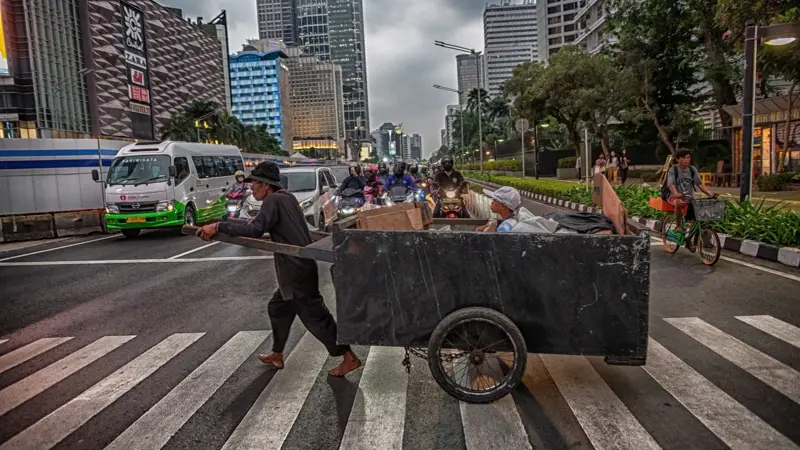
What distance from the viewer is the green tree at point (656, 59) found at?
24359 millimetres

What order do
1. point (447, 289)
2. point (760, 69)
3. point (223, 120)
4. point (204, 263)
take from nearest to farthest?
point (447, 289)
point (204, 263)
point (760, 69)
point (223, 120)

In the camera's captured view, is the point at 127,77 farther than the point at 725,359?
Yes

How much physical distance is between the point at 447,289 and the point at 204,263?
7.63 m

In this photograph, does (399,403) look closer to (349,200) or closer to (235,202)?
(349,200)

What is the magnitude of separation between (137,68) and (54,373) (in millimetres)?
78625

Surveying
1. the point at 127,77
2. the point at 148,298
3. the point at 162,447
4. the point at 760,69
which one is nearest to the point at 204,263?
the point at 148,298

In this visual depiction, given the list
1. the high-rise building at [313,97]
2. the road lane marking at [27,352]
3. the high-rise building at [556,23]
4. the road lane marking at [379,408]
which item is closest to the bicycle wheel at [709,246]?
the road lane marking at [379,408]

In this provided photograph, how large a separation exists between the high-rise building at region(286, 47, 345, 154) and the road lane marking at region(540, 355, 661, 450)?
18595 cm

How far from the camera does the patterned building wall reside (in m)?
65.5

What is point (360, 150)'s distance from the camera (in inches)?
7461

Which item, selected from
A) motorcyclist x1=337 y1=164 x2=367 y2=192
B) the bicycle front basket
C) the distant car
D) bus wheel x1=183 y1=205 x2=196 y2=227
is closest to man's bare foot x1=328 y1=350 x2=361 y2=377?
the bicycle front basket

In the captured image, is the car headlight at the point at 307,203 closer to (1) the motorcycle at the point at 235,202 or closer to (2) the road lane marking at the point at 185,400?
(1) the motorcycle at the point at 235,202

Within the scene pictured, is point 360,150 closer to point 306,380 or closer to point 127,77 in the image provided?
point 127,77

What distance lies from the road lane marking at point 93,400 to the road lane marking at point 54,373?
16.8 inches
